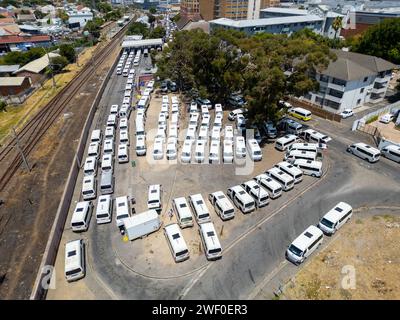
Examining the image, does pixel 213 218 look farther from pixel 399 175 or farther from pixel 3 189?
pixel 3 189

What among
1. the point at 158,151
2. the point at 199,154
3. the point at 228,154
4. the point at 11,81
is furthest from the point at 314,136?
the point at 11,81

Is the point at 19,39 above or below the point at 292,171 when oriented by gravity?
above

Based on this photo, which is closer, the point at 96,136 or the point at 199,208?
the point at 199,208

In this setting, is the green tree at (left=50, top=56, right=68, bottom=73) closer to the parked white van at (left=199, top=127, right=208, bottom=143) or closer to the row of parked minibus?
the row of parked minibus

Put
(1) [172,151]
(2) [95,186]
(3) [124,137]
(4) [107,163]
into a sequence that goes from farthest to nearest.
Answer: (3) [124,137] → (1) [172,151] → (4) [107,163] → (2) [95,186]

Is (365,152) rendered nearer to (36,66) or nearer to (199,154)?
(199,154)
